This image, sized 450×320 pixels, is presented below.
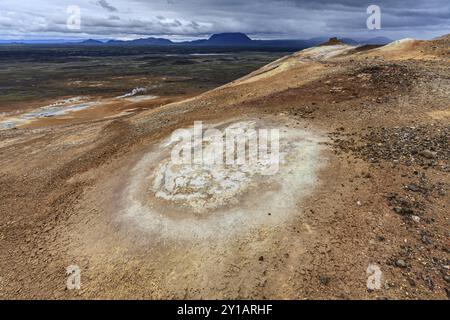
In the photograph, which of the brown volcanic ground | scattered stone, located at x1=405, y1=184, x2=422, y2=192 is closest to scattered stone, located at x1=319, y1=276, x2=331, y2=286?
the brown volcanic ground

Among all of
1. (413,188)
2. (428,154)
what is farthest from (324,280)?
(428,154)

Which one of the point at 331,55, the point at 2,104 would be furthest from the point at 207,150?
the point at 2,104

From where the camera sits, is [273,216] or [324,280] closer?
[324,280]

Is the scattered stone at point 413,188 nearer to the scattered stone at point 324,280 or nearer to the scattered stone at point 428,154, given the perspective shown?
the scattered stone at point 428,154

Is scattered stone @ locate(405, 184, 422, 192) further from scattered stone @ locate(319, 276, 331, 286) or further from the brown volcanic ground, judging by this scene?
scattered stone @ locate(319, 276, 331, 286)

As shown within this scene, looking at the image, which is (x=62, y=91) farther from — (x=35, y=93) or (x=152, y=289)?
(x=152, y=289)

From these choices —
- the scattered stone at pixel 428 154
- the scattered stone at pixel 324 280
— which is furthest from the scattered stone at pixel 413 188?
the scattered stone at pixel 324 280

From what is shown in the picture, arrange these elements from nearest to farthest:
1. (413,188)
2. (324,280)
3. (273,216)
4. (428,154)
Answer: (324,280)
(273,216)
(413,188)
(428,154)

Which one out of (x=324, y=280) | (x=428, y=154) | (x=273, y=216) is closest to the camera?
(x=324, y=280)

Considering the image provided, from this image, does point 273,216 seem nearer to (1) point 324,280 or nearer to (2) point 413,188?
(1) point 324,280
